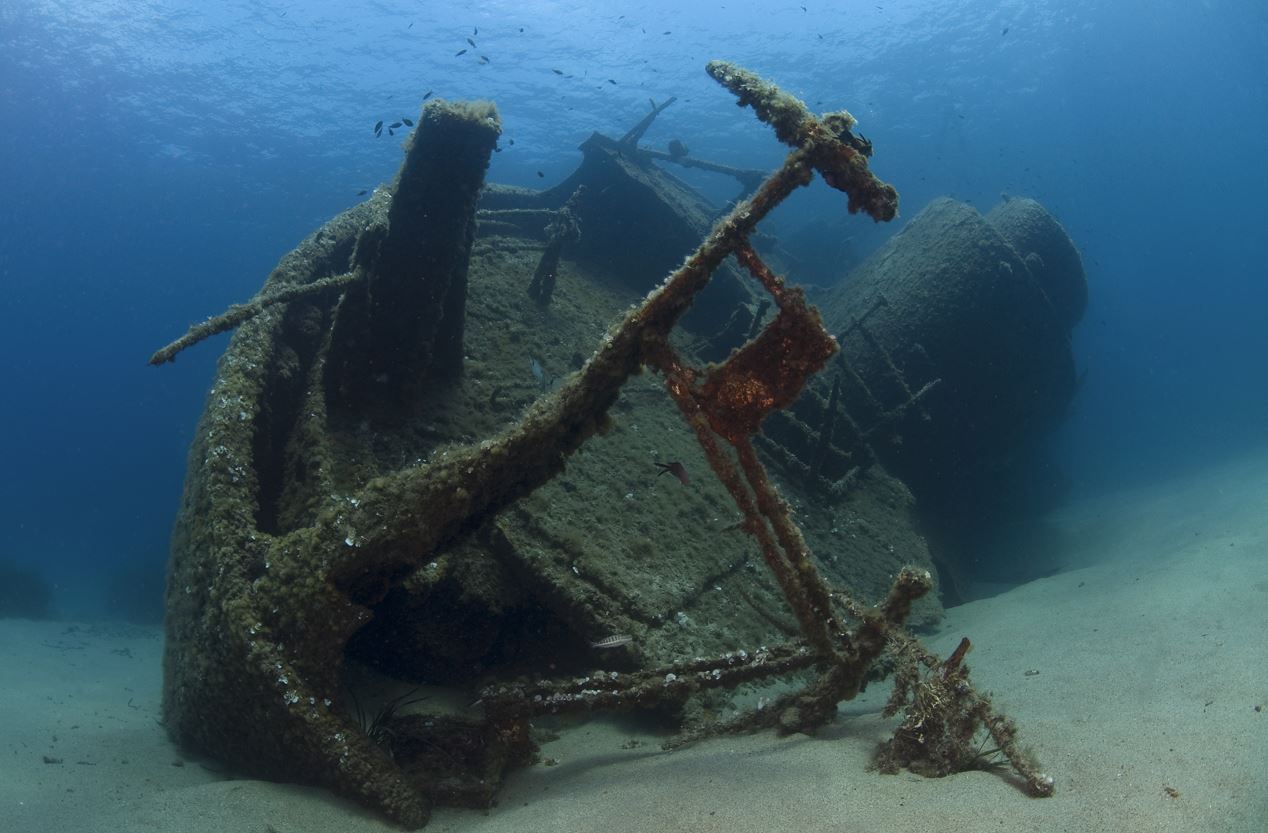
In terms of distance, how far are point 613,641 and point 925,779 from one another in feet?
7.22

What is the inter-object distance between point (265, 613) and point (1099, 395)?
97.7 meters

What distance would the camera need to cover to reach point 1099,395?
80.6 meters

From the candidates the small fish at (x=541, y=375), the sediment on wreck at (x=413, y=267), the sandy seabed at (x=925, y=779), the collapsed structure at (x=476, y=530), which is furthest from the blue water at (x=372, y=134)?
the sediment on wreck at (x=413, y=267)

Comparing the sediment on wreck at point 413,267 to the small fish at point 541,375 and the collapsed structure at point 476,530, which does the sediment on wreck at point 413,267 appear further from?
the small fish at point 541,375

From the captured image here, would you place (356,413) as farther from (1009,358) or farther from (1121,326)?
(1121,326)

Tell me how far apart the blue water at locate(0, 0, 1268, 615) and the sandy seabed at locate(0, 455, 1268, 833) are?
2156 cm

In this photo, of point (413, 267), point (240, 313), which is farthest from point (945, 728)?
point (240, 313)

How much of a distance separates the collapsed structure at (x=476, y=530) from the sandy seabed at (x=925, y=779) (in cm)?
23

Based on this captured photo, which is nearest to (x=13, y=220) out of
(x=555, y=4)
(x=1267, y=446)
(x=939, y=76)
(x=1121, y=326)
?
(x=555, y=4)

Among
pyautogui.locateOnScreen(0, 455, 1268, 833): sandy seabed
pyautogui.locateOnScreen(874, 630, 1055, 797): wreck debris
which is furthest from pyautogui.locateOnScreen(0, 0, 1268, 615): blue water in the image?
pyautogui.locateOnScreen(874, 630, 1055, 797): wreck debris

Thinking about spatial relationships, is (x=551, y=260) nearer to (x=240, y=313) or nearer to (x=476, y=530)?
(x=240, y=313)

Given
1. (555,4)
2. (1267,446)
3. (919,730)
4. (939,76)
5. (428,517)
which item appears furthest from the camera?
(939,76)

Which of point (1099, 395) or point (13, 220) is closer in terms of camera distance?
point (13, 220)

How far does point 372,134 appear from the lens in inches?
1820
